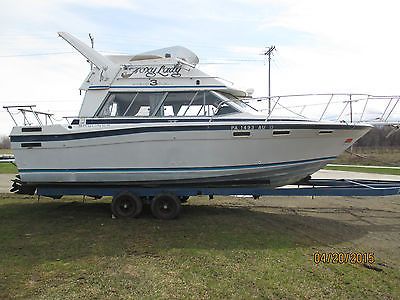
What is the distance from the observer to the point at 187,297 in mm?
3066

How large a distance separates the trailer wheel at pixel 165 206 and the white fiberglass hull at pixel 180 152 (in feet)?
0.97

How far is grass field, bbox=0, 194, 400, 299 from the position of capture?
10.6 ft

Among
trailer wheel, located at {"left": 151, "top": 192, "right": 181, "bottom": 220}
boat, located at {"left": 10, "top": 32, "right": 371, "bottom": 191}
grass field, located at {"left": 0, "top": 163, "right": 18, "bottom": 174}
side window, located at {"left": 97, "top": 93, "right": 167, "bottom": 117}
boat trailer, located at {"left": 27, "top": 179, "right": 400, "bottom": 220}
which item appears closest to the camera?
boat, located at {"left": 10, "top": 32, "right": 371, "bottom": 191}

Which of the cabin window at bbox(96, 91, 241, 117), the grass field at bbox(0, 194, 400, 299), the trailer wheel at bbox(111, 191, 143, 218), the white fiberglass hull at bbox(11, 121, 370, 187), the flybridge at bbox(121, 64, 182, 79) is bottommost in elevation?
the grass field at bbox(0, 194, 400, 299)

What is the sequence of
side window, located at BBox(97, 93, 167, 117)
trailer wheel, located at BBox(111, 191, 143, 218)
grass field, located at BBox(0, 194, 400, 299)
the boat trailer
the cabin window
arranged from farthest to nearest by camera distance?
side window, located at BBox(97, 93, 167, 117), the cabin window, trailer wheel, located at BBox(111, 191, 143, 218), the boat trailer, grass field, located at BBox(0, 194, 400, 299)

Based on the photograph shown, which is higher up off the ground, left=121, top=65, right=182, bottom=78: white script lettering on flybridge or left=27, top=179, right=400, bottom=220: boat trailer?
left=121, top=65, right=182, bottom=78: white script lettering on flybridge

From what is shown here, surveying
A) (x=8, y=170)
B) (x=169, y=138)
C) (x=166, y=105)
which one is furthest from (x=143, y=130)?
(x=8, y=170)

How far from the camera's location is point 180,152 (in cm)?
571

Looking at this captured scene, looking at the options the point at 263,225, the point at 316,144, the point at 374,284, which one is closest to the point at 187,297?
the point at 374,284

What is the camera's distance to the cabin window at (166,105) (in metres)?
6.15

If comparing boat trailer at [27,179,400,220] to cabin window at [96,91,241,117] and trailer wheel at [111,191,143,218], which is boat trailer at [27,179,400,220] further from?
cabin window at [96,91,241,117]

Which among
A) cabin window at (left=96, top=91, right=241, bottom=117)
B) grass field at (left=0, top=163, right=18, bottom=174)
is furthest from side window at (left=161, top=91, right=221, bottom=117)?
grass field at (left=0, top=163, right=18, bottom=174)

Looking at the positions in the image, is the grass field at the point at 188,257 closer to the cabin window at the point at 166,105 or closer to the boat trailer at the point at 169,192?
the boat trailer at the point at 169,192

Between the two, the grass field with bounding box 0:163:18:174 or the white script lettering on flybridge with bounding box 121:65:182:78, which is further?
the grass field with bounding box 0:163:18:174
